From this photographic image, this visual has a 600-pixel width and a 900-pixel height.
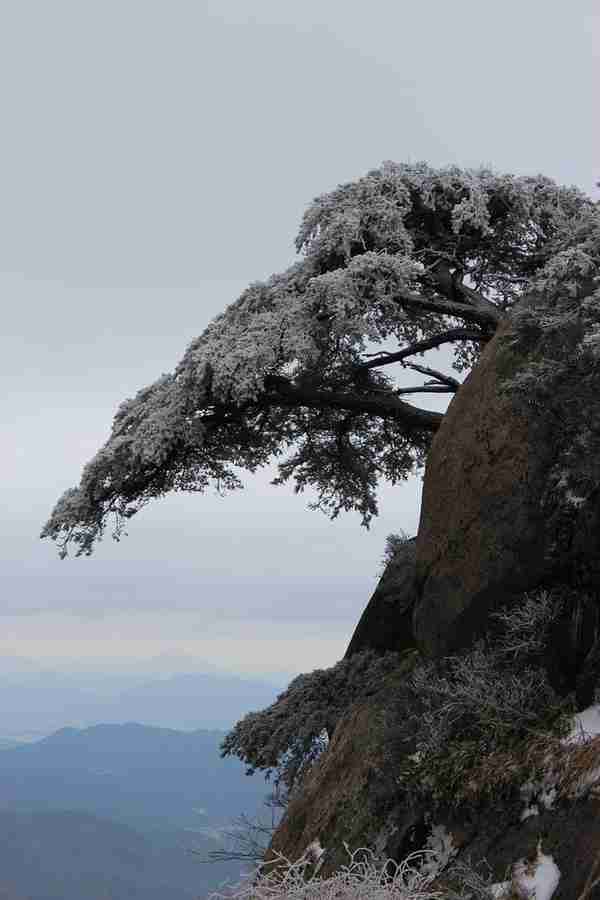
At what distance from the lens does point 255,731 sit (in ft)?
59.5

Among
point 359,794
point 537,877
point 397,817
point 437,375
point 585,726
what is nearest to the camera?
point 537,877

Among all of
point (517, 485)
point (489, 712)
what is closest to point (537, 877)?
point (489, 712)

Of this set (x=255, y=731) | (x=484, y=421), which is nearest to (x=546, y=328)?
(x=484, y=421)

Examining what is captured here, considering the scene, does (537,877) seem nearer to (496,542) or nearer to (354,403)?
(496,542)

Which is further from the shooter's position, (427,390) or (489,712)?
(427,390)

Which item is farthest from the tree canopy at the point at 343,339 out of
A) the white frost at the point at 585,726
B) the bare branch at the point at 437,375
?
the white frost at the point at 585,726

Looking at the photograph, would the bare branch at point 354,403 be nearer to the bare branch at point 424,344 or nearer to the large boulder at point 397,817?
the bare branch at point 424,344

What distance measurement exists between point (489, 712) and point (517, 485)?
2.71 meters

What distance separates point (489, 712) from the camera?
371 inches

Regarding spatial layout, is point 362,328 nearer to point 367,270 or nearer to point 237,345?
point 367,270

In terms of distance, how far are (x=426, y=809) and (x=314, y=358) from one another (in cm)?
Result: 743

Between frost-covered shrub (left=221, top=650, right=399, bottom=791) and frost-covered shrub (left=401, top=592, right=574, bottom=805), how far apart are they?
4.53m

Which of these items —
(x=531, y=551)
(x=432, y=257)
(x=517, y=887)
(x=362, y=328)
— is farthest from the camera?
(x=432, y=257)

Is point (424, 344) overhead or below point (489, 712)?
overhead
